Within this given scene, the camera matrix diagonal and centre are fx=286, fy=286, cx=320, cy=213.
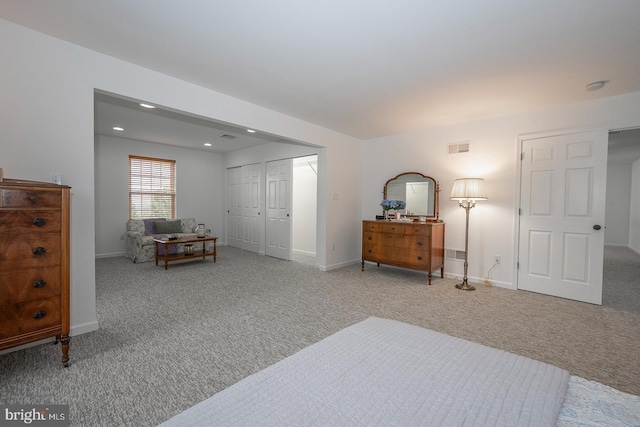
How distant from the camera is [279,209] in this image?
6.24 m

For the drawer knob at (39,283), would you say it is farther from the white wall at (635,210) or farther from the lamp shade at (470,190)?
the white wall at (635,210)

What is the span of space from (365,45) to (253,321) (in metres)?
2.70

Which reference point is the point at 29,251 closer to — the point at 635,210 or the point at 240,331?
the point at 240,331

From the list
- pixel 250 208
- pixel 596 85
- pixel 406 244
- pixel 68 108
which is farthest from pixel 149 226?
pixel 596 85

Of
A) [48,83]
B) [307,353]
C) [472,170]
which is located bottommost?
[307,353]

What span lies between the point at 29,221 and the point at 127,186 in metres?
4.97

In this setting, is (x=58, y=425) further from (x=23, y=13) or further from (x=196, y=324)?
(x=23, y=13)

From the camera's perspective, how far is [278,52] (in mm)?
2492

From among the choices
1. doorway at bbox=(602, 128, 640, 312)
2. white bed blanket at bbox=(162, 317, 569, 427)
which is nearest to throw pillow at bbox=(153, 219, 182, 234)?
white bed blanket at bbox=(162, 317, 569, 427)

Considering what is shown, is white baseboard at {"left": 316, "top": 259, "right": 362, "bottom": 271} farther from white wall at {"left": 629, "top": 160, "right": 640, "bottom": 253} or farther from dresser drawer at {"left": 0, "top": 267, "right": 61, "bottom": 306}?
white wall at {"left": 629, "top": 160, "right": 640, "bottom": 253}

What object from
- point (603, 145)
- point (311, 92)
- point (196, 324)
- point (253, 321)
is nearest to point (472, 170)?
point (603, 145)

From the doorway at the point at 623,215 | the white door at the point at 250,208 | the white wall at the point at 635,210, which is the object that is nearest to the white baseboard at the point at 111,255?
the white door at the point at 250,208

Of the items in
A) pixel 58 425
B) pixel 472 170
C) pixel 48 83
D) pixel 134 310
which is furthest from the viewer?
pixel 472 170

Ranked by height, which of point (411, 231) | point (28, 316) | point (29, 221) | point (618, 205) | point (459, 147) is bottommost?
point (28, 316)
